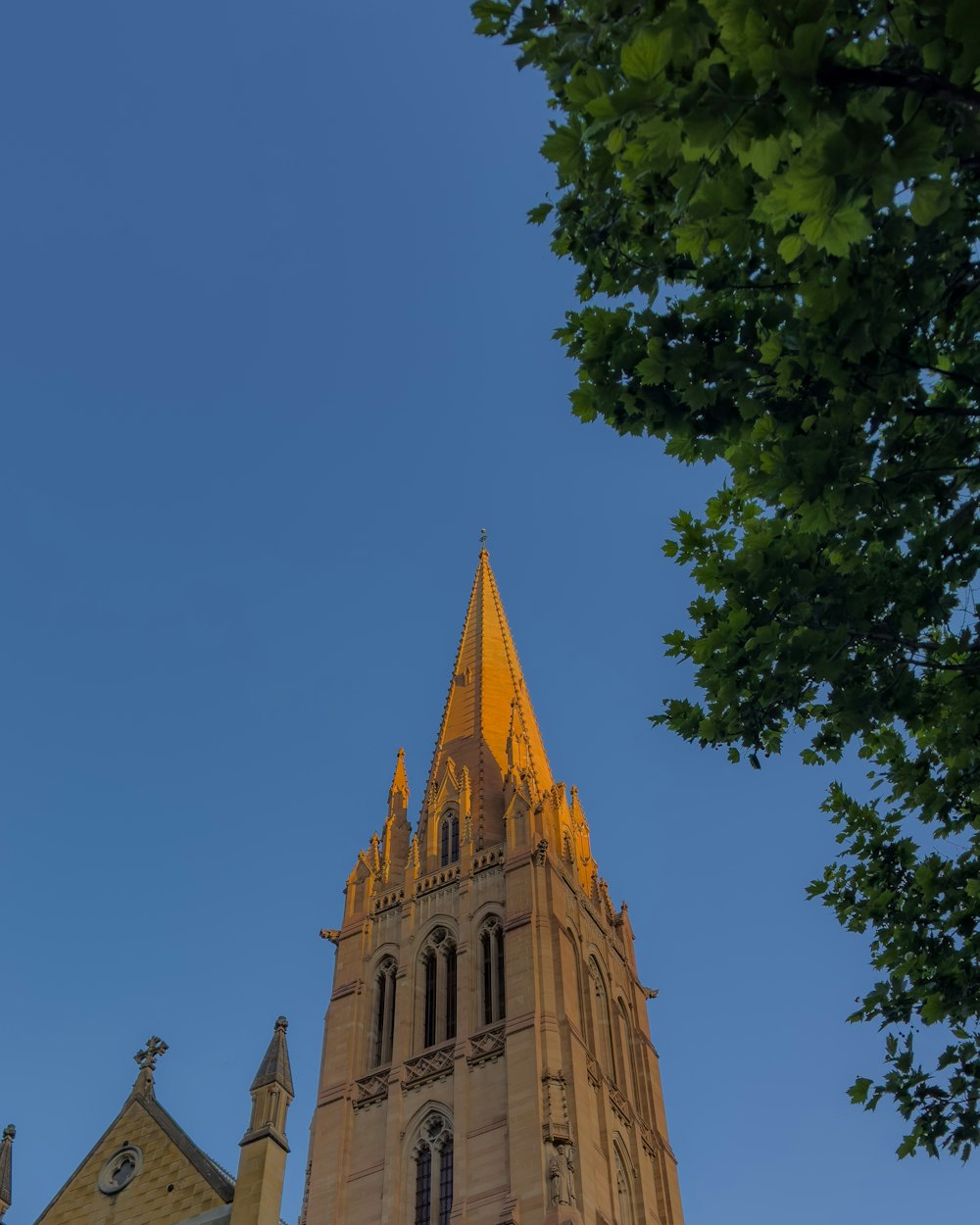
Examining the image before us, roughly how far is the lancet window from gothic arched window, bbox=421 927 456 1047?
1.27 metres

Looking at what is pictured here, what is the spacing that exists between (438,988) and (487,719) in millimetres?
14588

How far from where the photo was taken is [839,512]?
9516mm

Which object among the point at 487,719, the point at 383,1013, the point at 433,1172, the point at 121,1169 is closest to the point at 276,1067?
the point at 121,1169

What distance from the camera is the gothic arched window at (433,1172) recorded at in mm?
35656

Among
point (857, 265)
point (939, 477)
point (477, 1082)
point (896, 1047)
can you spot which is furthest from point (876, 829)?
point (477, 1082)

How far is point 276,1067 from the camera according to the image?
2186cm

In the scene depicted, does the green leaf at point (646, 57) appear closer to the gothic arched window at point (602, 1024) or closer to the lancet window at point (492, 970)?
the lancet window at point (492, 970)

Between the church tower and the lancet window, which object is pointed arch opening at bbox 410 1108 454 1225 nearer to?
the church tower

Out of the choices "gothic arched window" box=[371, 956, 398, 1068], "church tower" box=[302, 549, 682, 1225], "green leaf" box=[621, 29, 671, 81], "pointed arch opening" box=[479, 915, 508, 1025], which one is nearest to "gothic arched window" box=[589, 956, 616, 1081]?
"church tower" box=[302, 549, 682, 1225]

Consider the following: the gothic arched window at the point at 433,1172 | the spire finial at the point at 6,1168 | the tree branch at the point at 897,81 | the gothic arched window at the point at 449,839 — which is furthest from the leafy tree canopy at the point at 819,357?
the gothic arched window at the point at 449,839

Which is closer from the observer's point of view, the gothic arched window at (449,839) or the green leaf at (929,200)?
the green leaf at (929,200)

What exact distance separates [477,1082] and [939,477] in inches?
1259

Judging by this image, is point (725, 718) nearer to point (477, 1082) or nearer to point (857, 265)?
point (857, 265)

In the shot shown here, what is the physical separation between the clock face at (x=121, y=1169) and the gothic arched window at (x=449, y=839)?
80.8 feet
